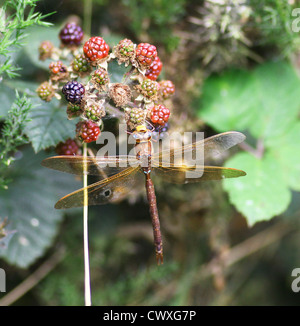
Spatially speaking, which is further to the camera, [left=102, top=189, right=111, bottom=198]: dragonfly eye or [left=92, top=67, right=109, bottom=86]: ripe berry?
[left=102, top=189, right=111, bottom=198]: dragonfly eye

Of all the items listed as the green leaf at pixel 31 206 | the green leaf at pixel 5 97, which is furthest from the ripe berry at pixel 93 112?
the green leaf at pixel 31 206

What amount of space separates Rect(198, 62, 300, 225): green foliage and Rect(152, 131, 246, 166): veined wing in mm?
456

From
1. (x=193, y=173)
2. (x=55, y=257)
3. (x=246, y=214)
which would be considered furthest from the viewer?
(x=55, y=257)

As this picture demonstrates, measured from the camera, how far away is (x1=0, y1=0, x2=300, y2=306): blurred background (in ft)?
6.19

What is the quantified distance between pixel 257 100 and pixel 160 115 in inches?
40.4

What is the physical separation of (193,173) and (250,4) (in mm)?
1039

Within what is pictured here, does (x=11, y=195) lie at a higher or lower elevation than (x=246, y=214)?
higher

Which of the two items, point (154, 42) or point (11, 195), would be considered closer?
point (11, 195)

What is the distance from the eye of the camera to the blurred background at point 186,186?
1.89 meters

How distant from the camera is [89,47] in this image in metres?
1.28

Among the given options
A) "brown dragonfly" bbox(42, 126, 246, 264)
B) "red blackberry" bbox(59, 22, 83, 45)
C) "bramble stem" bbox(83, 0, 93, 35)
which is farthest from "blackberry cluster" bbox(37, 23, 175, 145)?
"bramble stem" bbox(83, 0, 93, 35)

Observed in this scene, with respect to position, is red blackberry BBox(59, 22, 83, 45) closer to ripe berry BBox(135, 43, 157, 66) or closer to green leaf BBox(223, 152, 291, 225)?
ripe berry BBox(135, 43, 157, 66)
